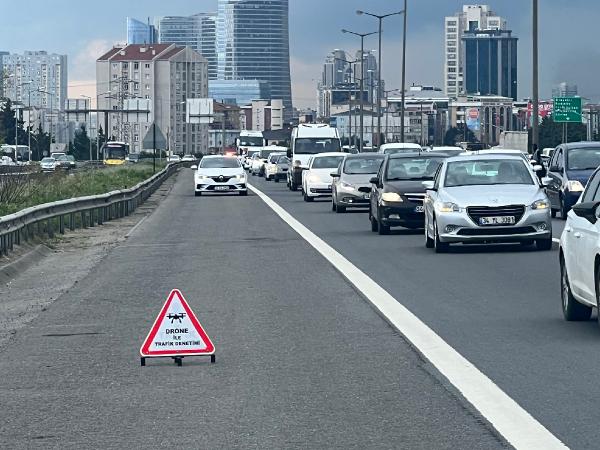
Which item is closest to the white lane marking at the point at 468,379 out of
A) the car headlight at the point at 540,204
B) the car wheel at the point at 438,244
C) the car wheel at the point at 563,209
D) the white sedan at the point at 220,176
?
the car wheel at the point at 438,244

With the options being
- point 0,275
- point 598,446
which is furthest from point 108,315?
point 598,446

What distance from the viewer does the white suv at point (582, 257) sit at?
12766mm

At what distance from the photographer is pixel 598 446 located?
801 centimetres

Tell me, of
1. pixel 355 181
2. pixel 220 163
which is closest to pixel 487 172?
pixel 355 181

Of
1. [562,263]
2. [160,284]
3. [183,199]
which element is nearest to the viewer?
[562,263]

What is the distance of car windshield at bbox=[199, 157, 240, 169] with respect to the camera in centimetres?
5794

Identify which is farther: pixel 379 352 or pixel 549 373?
pixel 379 352

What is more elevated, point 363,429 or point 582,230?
point 582,230

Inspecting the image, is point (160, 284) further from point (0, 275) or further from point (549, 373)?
point (549, 373)

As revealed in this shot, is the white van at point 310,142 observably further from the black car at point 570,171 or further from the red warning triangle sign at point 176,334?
the red warning triangle sign at point 176,334

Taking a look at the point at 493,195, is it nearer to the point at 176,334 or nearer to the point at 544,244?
the point at 544,244

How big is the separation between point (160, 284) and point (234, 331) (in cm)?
528

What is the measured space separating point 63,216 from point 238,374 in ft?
64.6

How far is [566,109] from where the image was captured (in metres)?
105
